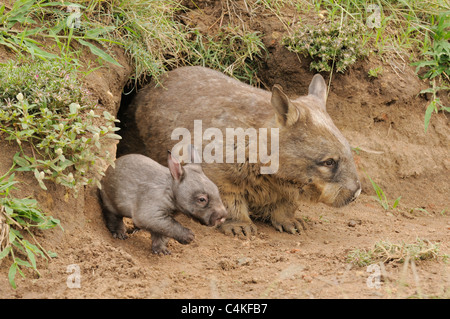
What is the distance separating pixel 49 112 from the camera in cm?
443

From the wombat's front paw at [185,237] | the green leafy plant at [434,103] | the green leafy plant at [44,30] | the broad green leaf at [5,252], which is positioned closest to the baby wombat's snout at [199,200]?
the wombat's front paw at [185,237]

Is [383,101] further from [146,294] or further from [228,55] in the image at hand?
[146,294]

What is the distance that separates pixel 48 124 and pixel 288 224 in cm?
256

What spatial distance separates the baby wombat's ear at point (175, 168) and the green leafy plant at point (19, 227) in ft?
3.04

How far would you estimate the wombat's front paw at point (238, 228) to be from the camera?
5629 millimetres

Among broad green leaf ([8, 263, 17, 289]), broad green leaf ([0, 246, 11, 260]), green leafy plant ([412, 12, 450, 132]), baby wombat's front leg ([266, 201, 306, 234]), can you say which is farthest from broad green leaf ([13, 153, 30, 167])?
green leafy plant ([412, 12, 450, 132])

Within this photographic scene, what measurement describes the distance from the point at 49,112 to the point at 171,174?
3.28 ft

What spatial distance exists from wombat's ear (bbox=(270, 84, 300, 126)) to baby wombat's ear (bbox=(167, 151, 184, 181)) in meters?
1.03

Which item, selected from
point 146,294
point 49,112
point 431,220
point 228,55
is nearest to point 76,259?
point 146,294

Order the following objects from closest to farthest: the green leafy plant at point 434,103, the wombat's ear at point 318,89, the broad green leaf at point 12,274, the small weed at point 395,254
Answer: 1. the broad green leaf at point 12,274
2. the small weed at point 395,254
3. the wombat's ear at point 318,89
4. the green leafy plant at point 434,103

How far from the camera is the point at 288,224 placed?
596 cm

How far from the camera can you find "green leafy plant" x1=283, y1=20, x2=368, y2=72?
6652mm

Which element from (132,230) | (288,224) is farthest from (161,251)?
(288,224)

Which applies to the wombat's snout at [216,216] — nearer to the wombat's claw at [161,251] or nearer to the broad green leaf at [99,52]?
the wombat's claw at [161,251]
